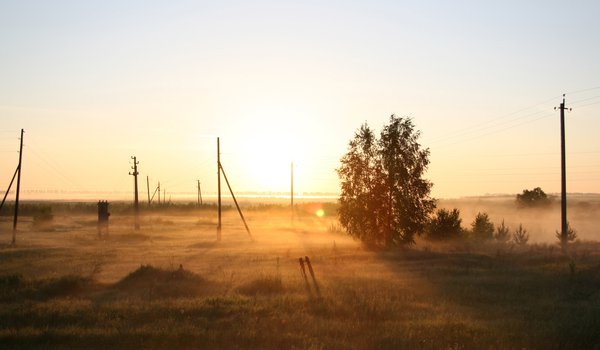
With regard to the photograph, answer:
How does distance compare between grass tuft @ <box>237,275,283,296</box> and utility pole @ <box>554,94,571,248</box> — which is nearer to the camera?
grass tuft @ <box>237,275,283,296</box>

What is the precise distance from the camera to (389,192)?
132ft

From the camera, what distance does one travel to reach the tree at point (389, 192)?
1567 inches

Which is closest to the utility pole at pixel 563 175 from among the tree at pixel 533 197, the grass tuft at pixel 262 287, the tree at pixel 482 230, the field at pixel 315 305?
the field at pixel 315 305

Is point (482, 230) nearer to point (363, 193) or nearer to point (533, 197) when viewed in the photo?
point (363, 193)

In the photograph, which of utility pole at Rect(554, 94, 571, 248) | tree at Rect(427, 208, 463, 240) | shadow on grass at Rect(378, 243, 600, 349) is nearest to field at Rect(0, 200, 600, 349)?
shadow on grass at Rect(378, 243, 600, 349)

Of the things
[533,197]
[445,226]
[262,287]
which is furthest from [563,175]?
[533,197]

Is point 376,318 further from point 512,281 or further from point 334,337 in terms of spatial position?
point 512,281

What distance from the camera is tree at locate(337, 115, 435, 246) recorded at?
39.8 meters

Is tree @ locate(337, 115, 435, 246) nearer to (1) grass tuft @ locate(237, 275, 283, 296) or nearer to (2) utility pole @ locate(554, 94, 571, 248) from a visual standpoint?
(2) utility pole @ locate(554, 94, 571, 248)

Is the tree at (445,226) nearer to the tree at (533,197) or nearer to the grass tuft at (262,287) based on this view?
the grass tuft at (262,287)

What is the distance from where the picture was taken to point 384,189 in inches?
1586

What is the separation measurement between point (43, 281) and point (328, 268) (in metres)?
11.4

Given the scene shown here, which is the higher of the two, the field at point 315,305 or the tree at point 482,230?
the field at point 315,305

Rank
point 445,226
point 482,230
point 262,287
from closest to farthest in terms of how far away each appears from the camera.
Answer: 1. point 262,287
2. point 445,226
3. point 482,230
